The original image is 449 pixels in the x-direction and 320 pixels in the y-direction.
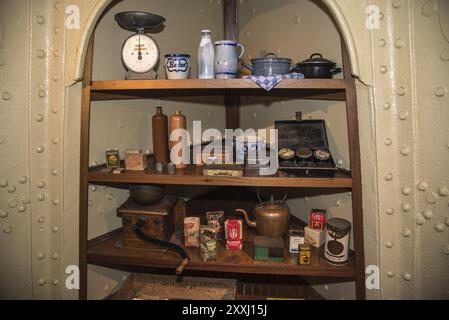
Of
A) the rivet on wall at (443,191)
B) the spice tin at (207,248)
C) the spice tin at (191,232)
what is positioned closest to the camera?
the rivet on wall at (443,191)

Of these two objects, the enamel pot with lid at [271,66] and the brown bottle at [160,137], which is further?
the brown bottle at [160,137]

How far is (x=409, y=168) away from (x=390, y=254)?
1.13ft

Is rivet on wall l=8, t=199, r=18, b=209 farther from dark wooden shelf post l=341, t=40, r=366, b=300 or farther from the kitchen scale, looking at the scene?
dark wooden shelf post l=341, t=40, r=366, b=300

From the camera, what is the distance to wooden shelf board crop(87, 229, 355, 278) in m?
1.15

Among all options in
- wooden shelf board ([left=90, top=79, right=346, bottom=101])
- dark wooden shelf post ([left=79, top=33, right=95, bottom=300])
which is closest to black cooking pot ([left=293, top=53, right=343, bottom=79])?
wooden shelf board ([left=90, top=79, right=346, bottom=101])

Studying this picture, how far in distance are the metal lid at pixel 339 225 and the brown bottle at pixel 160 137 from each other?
2.64ft

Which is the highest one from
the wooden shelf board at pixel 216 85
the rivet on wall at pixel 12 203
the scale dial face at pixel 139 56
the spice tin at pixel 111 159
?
the scale dial face at pixel 139 56

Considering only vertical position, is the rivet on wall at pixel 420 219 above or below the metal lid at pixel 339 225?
above

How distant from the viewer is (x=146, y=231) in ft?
4.43

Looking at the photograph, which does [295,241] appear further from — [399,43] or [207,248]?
[399,43]

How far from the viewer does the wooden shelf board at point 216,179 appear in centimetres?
111

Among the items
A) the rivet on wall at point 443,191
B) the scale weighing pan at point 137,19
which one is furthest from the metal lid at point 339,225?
the scale weighing pan at point 137,19

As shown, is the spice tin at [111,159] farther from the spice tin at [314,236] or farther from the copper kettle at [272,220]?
the spice tin at [314,236]

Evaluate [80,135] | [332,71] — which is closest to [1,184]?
[80,135]
